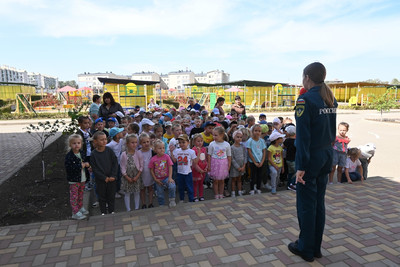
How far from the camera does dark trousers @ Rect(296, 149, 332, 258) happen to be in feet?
8.61

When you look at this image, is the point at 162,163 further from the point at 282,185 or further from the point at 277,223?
the point at 282,185

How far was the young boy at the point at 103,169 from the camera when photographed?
12.6ft

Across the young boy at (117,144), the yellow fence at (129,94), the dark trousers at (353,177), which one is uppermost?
the yellow fence at (129,94)

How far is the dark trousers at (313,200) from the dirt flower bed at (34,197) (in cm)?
346

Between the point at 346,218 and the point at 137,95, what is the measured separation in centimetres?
2121

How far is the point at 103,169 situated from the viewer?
3.87 metres

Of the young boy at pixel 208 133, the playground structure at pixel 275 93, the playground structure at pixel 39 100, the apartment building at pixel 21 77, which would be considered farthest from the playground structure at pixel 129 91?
the apartment building at pixel 21 77

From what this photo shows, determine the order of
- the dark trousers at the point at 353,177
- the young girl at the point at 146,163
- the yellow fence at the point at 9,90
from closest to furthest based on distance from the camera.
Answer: the young girl at the point at 146,163, the dark trousers at the point at 353,177, the yellow fence at the point at 9,90

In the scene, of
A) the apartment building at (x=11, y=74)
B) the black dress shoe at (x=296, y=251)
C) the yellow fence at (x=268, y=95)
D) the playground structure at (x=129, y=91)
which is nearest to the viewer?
the black dress shoe at (x=296, y=251)

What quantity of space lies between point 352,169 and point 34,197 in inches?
247

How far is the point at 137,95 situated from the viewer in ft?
75.3

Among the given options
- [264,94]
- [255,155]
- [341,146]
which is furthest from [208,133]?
[264,94]

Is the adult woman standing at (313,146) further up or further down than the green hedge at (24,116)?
further up

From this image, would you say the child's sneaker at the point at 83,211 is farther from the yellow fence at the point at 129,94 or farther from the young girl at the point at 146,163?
the yellow fence at the point at 129,94
